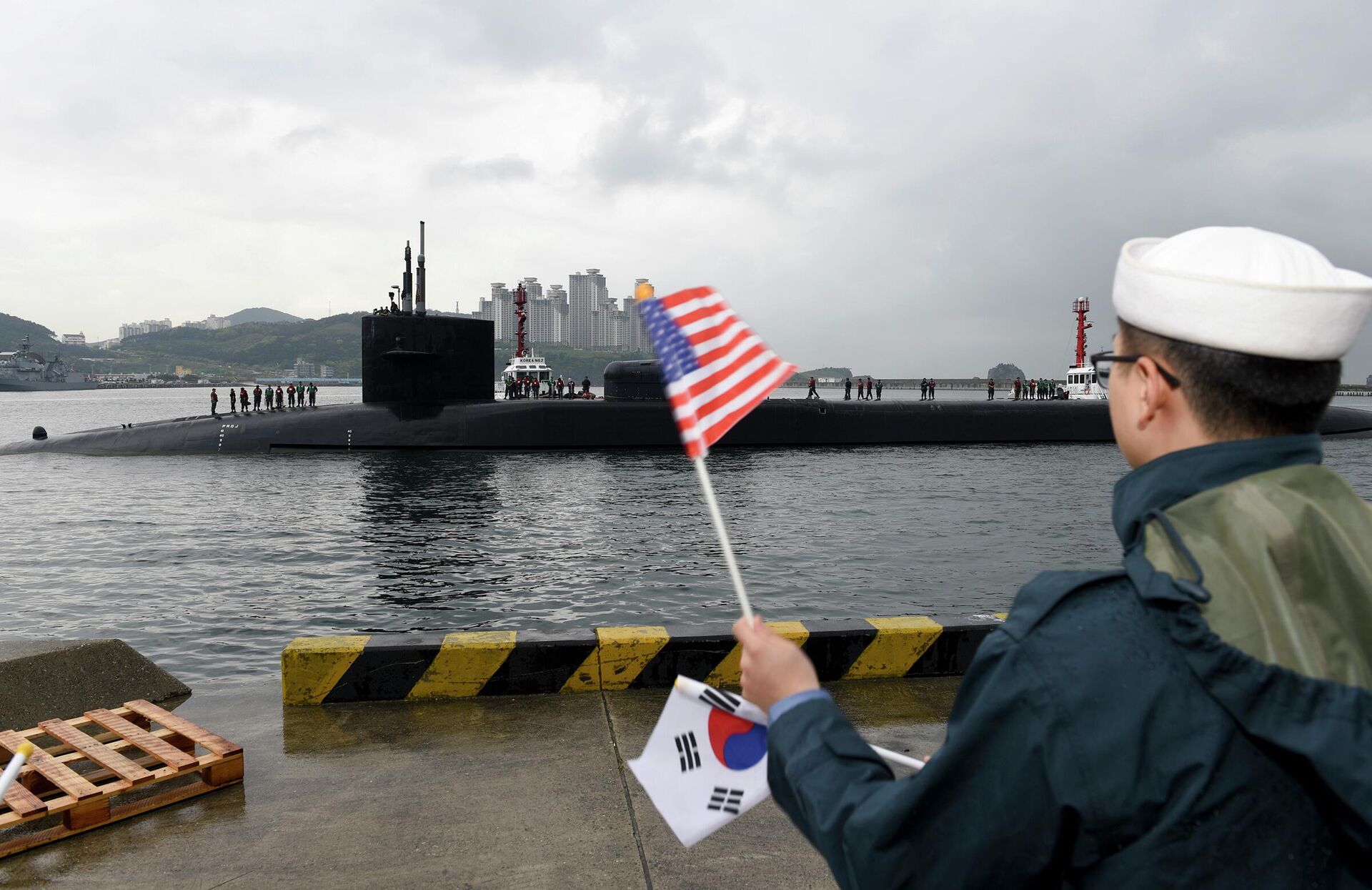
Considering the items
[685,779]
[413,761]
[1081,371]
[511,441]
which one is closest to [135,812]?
[413,761]

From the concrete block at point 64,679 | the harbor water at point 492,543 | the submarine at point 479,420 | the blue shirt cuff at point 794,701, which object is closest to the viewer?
the blue shirt cuff at point 794,701

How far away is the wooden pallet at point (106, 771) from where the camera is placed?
14.6 ft

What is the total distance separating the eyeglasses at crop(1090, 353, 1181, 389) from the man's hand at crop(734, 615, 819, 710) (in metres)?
0.71

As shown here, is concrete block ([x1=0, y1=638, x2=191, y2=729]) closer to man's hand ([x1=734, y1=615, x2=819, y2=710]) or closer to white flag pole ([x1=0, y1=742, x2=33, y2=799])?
white flag pole ([x1=0, y1=742, x2=33, y2=799])

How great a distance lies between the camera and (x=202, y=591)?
1452 centimetres

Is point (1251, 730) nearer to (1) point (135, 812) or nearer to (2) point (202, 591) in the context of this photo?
(1) point (135, 812)

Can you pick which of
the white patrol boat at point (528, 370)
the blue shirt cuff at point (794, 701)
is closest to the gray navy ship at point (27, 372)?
the white patrol boat at point (528, 370)

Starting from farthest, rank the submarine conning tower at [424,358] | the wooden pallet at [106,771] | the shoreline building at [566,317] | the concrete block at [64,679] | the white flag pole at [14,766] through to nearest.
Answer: the shoreline building at [566,317] < the submarine conning tower at [424,358] < the concrete block at [64,679] < the wooden pallet at [106,771] < the white flag pole at [14,766]

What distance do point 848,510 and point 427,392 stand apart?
17.5 metres

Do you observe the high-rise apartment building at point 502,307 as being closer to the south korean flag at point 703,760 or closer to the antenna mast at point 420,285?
the antenna mast at point 420,285

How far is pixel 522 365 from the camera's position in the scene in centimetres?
5100

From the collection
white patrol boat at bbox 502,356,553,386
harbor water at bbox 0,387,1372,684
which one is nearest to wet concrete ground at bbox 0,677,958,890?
harbor water at bbox 0,387,1372,684

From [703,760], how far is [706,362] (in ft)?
3.05

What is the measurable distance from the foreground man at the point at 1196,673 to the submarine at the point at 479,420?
28.8m
